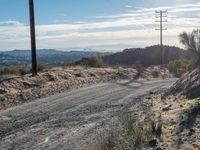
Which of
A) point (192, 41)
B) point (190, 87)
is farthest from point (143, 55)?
point (190, 87)

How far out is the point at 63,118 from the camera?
1911cm

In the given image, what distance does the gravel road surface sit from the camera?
581 inches

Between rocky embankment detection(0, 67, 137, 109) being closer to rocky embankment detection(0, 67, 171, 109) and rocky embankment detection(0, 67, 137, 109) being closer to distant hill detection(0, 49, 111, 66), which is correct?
rocky embankment detection(0, 67, 171, 109)

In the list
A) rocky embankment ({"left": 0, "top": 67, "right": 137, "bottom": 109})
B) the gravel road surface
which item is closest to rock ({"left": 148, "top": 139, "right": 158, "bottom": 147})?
the gravel road surface

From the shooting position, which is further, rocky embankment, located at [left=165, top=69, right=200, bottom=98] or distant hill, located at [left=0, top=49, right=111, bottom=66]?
distant hill, located at [left=0, top=49, right=111, bottom=66]

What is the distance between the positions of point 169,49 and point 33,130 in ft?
368

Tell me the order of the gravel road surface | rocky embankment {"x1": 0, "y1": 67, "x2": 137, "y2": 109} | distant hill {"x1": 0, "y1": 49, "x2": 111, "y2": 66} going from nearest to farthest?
1. the gravel road surface
2. rocky embankment {"x1": 0, "y1": 67, "x2": 137, "y2": 109}
3. distant hill {"x1": 0, "y1": 49, "x2": 111, "y2": 66}

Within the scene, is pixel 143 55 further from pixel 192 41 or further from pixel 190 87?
pixel 190 87

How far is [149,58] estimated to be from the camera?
12112 cm

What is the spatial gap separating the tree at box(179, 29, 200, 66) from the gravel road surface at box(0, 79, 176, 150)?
379 cm

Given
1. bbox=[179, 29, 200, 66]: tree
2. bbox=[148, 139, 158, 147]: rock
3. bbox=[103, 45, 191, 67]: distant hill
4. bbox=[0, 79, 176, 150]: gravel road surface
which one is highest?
bbox=[179, 29, 200, 66]: tree

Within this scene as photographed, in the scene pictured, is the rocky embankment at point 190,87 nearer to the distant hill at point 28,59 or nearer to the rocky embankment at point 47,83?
the rocky embankment at point 47,83

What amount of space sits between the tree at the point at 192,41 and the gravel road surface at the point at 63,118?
379 cm

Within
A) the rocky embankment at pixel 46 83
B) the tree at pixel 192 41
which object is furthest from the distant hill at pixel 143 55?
the tree at pixel 192 41
